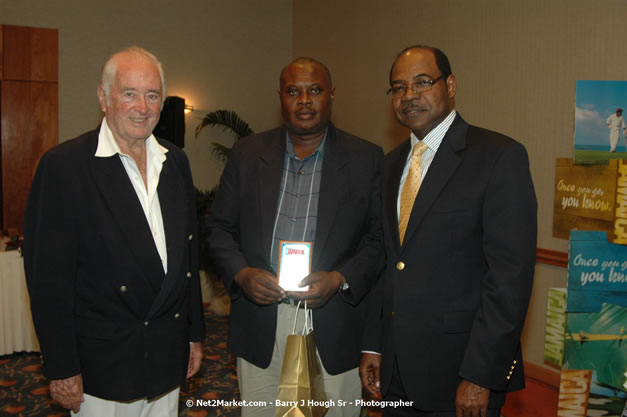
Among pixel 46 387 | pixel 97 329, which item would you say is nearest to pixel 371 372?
pixel 97 329

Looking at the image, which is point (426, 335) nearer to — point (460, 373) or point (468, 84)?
point (460, 373)

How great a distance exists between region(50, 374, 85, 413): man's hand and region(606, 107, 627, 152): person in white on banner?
3319 millimetres

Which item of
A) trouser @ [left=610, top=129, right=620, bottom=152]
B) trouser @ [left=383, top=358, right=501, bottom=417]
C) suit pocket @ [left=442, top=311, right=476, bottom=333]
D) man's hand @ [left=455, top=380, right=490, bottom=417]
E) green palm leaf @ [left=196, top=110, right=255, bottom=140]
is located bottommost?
trouser @ [left=383, top=358, right=501, bottom=417]

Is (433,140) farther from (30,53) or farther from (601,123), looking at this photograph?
(30,53)

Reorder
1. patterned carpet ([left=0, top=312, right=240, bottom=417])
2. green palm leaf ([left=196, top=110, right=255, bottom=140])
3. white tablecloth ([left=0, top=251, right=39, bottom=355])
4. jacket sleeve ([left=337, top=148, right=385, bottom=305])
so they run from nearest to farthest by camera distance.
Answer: jacket sleeve ([left=337, top=148, right=385, bottom=305]), patterned carpet ([left=0, top=312, right=240, bottom=417]), white tablecloth ([left=0, top=251, right=39, bottom=355]), green palm leaf ([left=196, top=110, right=255, bottom=140])

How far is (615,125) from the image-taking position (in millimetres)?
3436

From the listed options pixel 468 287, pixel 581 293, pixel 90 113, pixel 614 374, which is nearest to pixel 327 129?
pixel 468 287

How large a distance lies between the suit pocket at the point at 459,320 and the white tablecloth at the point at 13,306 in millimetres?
4211

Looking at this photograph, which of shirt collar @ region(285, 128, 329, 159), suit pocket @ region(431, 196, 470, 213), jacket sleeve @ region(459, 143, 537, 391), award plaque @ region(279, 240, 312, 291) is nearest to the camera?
jacket sleeve @ region(459, 143, 537, 391)

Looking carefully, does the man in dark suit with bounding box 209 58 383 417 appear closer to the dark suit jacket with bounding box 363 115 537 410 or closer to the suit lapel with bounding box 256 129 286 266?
the suit lapel with bounding box 256 129 286 266

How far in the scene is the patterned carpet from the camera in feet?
12.9

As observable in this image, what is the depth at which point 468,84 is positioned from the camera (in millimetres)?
5109

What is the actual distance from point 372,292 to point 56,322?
123 cm

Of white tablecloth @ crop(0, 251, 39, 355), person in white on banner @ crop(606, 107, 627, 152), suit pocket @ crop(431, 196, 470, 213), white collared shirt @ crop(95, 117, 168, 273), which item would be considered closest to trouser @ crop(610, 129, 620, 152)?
person in white on banner @ crop(606, 107, 627, 152)
